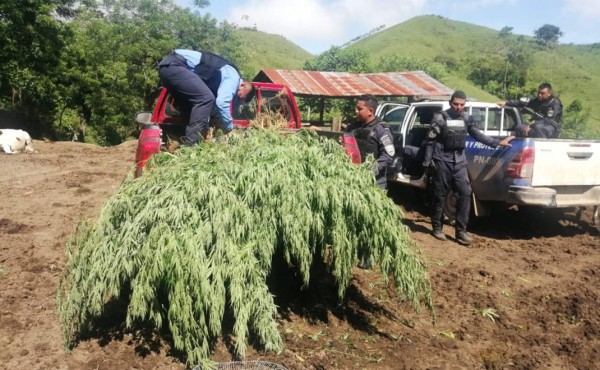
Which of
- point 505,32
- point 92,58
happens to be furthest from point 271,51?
point 92,58

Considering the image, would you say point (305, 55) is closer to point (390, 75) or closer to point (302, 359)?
point (390, 75)

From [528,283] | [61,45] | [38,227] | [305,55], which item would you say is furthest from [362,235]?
[305,55]

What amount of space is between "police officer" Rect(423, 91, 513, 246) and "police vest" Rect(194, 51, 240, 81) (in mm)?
2758

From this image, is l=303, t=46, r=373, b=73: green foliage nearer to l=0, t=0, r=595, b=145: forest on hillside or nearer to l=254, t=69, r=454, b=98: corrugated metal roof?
l=0, t=0, r=595, b=145: forest on hillside

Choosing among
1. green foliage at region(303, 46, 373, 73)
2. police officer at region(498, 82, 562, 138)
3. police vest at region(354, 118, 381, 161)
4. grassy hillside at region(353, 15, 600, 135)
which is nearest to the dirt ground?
police vest at region(354, 118, 381, 161)

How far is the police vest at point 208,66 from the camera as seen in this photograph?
16.1ft

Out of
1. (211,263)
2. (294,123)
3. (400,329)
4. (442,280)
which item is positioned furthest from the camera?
(294,123)

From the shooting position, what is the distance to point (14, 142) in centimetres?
1299

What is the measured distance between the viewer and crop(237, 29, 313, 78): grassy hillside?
64250 millimetres

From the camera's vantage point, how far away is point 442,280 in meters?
4.62

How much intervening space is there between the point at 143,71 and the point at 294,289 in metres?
20.1

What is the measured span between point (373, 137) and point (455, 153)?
4.59 feet

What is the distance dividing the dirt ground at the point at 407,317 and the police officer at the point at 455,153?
45cm

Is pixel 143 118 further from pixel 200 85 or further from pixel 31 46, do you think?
pixel 31 46
